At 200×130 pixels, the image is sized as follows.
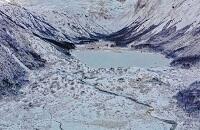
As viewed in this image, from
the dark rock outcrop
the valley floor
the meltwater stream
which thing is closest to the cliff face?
the meltwater stream

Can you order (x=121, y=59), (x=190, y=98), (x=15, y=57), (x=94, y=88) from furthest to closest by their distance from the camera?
(x=121, y=59)
(x=15, y=57)
(x=94, y=88)
(x=190, y=98)

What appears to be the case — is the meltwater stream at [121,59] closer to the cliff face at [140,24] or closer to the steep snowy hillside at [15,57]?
the cliff face at [140,24]

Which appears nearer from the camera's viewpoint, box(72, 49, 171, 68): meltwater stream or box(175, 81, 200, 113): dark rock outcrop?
box(175, 81, 200, 113): dark rock outcrop

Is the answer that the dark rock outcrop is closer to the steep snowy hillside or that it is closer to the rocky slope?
the rocky slope

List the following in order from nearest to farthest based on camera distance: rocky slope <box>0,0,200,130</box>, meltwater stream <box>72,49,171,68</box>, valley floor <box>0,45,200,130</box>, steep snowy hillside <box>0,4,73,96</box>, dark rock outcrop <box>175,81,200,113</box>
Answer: valley floor <box>0,45,200,130</box>, rocky slope <box>0,0,200,130</box>, dark rock outcrop <box>175,81,200,113</box>, steep snowy hillside <box>0,4,73,96</box>, meltwater stream <box>72,49,171,68</box>

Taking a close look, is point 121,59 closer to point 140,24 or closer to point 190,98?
point 190,98

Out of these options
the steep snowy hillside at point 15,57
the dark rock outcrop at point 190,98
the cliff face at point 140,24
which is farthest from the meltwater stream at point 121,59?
the dark rock outcrop at point 190,98

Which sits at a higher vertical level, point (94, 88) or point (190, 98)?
point (190, 98)

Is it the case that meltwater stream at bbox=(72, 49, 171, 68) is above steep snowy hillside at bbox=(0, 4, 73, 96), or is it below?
below

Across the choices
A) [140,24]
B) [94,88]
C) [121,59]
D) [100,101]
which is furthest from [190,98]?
[140,24]
